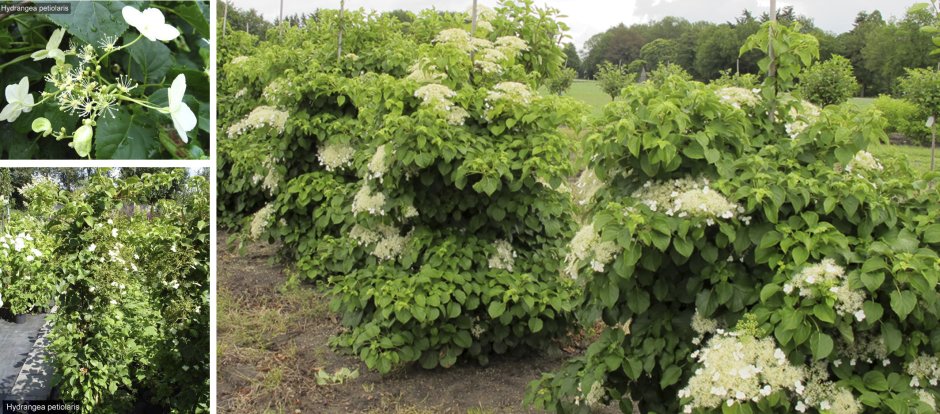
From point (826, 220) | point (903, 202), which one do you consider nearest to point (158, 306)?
point (826, 220)

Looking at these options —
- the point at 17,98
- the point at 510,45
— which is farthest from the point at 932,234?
the point at 510,45

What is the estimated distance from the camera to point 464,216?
3.61 meters

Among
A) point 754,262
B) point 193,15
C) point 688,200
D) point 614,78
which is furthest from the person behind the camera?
point 614,78

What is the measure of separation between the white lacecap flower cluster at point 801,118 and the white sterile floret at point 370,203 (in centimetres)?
187

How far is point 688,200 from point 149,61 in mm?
1415

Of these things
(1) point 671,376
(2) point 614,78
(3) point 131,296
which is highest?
(2) point 614,78

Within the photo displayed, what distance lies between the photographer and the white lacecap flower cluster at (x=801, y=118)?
2436 millimetres

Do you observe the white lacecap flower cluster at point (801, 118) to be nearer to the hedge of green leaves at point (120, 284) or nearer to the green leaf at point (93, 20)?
the hedge of green leaves at point (120, 284)

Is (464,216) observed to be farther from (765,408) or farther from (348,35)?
(348,35)

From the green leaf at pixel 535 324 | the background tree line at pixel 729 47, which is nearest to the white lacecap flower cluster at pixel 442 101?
the green leaf at pixel 535 324

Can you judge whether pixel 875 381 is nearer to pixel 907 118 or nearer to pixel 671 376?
pixel 671 376

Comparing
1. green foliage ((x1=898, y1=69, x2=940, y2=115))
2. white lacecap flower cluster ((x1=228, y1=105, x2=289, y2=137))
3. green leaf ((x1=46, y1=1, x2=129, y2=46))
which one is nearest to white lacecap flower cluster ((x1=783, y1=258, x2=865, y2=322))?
green leaf ((x1=46, y1=1, x2=129, y2=46))

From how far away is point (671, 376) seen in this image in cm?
226

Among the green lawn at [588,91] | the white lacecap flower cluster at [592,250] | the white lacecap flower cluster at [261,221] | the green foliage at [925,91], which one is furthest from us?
the green lawn at [588,91]
